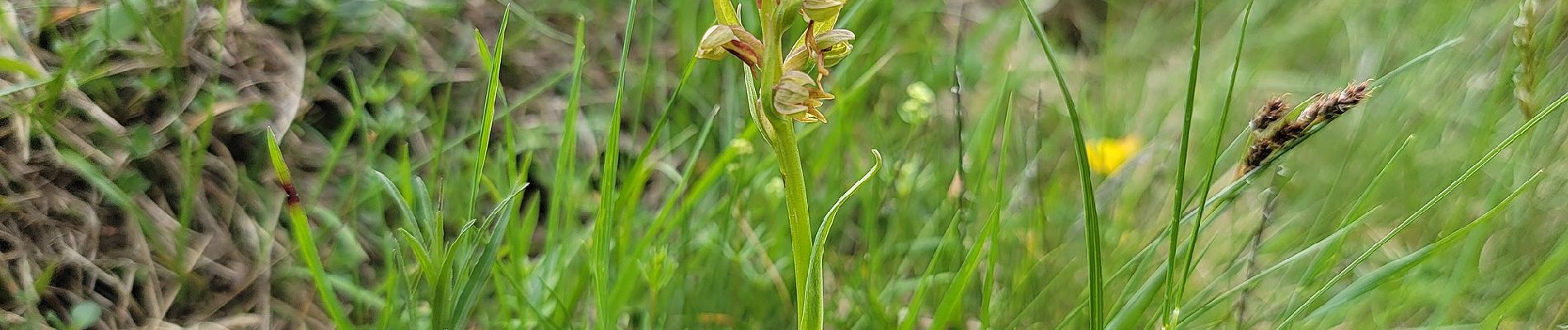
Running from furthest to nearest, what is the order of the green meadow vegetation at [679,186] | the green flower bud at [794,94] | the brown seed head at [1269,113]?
the green meadow vegetation at [679,186]
the brown seed head at [1269,113]
the green flower bud at [794,94]

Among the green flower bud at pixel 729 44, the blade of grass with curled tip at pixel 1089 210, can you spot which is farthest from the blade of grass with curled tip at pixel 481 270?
the blade of grass with curled tip at pixel 1089 210

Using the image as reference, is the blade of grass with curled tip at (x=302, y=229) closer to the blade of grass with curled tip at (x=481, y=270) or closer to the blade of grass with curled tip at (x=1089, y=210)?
the blade of grass with curled tip at (x=481, y=270)

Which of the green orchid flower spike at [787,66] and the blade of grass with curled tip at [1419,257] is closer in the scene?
the green orchid flower spike at [787,66]

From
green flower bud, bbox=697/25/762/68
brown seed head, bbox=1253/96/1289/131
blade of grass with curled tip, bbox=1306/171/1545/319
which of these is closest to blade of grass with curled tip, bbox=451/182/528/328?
green flower bud, bbox=697/25/762/68

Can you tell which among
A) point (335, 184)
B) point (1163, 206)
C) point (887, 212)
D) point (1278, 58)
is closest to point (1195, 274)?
point (1163, 206)

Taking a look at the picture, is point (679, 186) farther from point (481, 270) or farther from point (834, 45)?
point (834, 45)

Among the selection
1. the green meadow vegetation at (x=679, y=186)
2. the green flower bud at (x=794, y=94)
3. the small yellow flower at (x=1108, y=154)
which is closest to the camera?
the green flower bud at (x=794, y=94)

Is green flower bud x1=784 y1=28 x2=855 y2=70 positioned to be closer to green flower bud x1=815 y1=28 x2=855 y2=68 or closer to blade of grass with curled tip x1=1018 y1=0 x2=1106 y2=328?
green flower bud x1=815 y1=28 x2=855 y2=68

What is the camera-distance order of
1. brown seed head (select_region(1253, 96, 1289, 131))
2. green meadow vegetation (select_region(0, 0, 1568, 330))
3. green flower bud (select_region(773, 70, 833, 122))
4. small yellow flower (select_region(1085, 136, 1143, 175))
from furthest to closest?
small yellow flower (select_region(1085, 136, 1143, 175)) → green meadow vegetation (select_region(0, 0, 1568, 330)) → brown seed head (select_region(1253, 96, 1289, 131)) → green flower bud (select_region(773, 70, 833, 122))

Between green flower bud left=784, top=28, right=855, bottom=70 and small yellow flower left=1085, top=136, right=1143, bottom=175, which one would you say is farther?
small yellow flower left=1085, top=136, right=1143, bottom=175

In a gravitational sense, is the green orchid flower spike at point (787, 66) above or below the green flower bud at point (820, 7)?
below
